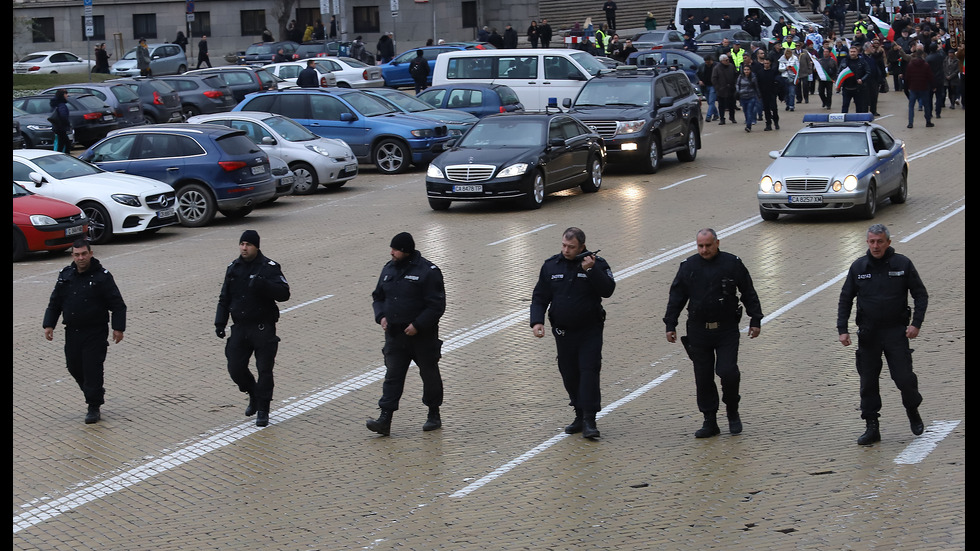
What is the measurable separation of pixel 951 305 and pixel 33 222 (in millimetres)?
12321

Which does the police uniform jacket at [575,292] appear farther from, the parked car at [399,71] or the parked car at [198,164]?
the parked car at [399,71]

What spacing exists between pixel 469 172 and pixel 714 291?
Answer: 1237 cm

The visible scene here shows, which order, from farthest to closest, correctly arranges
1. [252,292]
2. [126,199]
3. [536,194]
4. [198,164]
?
1. [536,194]
2. [198,164]
3. [126,199]
4. [252,292]

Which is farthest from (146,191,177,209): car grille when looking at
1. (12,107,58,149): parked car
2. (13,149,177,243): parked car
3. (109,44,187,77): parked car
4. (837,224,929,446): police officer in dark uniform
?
(109,44,187,77): parked car

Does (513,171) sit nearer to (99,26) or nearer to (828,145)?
(828,145)

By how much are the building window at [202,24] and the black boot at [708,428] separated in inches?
2327

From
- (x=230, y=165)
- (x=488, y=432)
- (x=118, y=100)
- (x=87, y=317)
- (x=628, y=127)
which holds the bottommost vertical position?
(x=488, y=432)

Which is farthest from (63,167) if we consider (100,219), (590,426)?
(590,426)

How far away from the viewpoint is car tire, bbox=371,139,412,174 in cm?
2747

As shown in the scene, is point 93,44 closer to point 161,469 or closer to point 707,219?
point 707,219

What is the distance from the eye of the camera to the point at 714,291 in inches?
388

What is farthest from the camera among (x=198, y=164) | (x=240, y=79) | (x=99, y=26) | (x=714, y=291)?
(x=99, y=26)

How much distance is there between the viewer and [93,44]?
66.6m

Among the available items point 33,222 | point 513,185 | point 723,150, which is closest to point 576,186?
point 513,185
